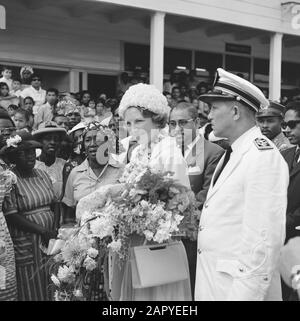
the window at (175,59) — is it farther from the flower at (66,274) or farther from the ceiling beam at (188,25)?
the flower at (66,274)

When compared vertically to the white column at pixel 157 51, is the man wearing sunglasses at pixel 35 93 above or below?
below

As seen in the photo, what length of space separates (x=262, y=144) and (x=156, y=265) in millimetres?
875

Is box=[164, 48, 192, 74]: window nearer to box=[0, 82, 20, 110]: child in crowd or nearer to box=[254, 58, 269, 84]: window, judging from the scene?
box=[254, 58, 269, 84]: window

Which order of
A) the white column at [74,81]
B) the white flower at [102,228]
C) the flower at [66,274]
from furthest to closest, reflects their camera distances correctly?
the white column at [74,81] → the flower at [66,274] → the white flower at [102,228]

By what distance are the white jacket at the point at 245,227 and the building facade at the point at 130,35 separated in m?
9.61

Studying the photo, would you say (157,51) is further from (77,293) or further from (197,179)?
(77,293)

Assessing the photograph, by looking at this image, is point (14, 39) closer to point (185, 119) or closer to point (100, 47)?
point (100, 47)

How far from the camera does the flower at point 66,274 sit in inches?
123

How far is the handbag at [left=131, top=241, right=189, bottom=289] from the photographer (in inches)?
117

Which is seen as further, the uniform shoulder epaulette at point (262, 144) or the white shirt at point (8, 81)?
the white shirt at point (8, 81)

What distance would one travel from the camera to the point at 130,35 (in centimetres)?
1523

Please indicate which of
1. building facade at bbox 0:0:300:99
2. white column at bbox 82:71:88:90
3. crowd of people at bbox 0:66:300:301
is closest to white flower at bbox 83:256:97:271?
crowd of people at bbox 0:66:300:301

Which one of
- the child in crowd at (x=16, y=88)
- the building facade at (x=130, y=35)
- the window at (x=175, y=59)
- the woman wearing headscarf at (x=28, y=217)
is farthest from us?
the window at (x=175, y=59)

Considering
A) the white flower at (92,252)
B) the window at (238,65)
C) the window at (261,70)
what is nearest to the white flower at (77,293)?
the white flower at (92,252)
